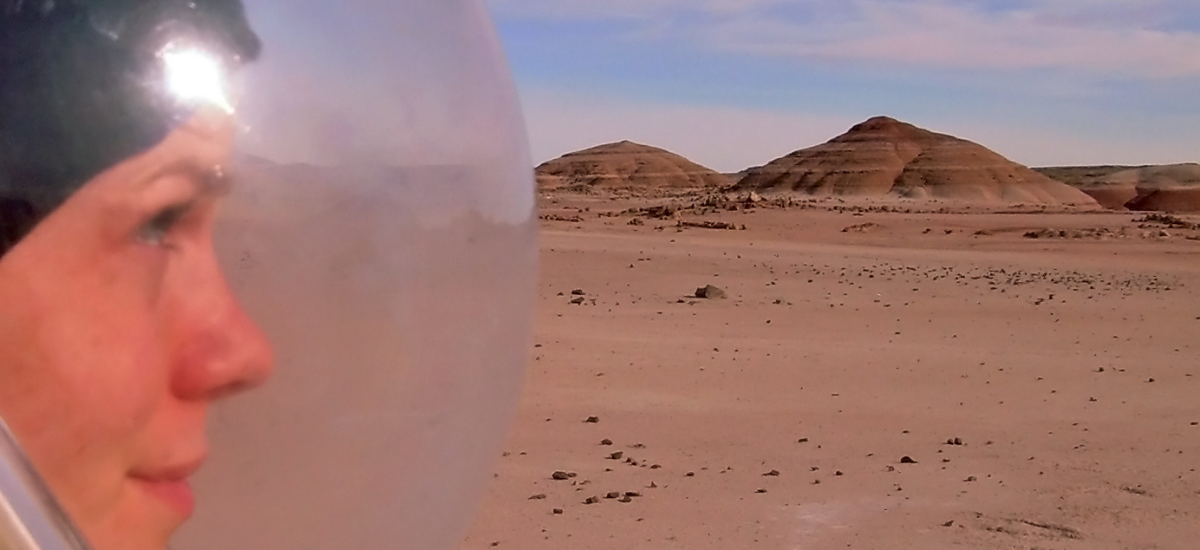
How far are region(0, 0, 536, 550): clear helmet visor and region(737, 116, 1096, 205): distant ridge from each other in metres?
60.1

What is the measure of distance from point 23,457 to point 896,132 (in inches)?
3399

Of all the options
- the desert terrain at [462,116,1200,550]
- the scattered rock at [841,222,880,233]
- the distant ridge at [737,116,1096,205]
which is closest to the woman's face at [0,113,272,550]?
the desert terrain at [462,116,1200,550]

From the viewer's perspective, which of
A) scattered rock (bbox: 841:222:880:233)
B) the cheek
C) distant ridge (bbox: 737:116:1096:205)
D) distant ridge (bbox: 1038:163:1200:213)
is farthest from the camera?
distant ridge (bbox: 1038:163:1200:213)

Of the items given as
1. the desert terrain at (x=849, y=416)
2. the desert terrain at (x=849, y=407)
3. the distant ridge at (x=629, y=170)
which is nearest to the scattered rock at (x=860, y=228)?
the desert terrain at (x=849, y=407)

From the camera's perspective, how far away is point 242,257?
4.23ft

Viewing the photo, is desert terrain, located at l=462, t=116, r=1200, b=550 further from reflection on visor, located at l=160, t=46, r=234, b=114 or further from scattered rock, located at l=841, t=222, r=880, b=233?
scattered rock, located at l=841, t=222, r=880, b=233

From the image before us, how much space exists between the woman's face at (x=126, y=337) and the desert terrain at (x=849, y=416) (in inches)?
136

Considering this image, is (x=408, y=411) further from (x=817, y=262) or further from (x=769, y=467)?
(x=817, y=262)

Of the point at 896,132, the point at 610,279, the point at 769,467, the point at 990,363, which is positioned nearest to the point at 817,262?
the point at 610,279

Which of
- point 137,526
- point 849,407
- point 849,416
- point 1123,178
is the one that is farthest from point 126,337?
point 1123,178

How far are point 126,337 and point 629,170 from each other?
94089 mm

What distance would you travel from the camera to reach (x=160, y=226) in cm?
120

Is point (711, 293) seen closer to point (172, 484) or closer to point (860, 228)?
point (172, 484)

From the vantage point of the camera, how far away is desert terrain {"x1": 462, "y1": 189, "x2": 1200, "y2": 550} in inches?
198
